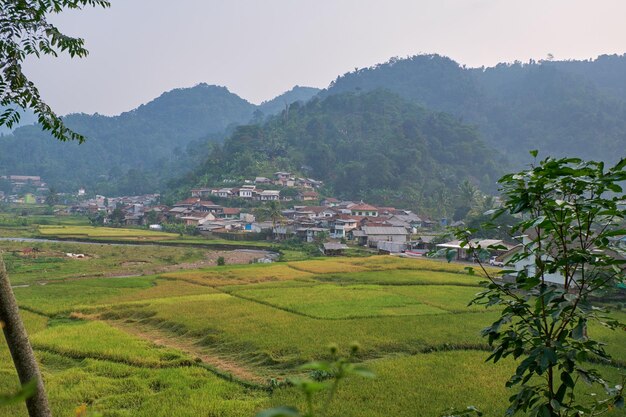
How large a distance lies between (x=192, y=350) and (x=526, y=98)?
472ft

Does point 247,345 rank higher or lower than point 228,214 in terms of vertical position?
lower

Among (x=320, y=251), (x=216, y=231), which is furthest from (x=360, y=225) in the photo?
(x=216, y=231)

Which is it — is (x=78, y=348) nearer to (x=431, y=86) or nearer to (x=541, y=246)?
(x=541, y=246)

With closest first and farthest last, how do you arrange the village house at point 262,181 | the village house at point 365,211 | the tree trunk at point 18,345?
the tree trunk at point 18,345
the village house at point 365,211
the village house at point 262,181

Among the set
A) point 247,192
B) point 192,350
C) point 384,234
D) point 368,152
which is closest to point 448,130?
point 368,152

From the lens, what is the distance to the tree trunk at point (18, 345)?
4125 mm

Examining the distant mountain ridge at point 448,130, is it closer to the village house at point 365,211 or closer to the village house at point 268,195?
the village house at point 268,195

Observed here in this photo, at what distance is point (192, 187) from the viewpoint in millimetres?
90562

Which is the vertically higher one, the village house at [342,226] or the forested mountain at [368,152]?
the forested mountain at [368,152]

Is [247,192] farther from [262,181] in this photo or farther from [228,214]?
[228,214]

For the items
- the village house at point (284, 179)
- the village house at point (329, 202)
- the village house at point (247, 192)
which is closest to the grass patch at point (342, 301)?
the village house at point (329, 202)

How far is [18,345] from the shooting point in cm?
425

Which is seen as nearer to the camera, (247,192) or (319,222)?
(319,222)

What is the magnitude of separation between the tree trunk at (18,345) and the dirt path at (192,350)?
780cm
